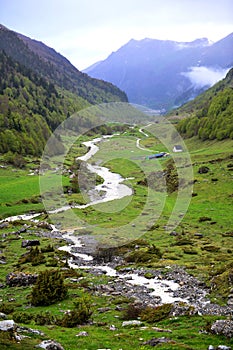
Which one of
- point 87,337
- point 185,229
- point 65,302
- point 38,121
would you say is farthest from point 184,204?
point 38,121

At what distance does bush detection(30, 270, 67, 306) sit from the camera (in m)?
30.1

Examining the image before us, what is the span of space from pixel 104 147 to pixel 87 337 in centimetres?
15757

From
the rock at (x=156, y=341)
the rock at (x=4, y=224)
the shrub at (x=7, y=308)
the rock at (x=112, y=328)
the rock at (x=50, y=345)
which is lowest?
the rock at (x=4, y=224)

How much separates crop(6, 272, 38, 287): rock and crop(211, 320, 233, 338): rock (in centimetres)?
1982

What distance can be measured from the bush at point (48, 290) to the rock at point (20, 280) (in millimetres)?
4691

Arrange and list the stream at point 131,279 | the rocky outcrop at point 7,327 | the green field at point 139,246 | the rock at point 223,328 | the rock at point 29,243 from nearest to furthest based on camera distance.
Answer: the rocky outcrop at point 7,327, the rock at point 223,328, the green field at point 139,246, the stream at point 131,279, the rock at point 29,243

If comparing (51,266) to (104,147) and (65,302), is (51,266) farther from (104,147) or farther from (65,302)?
(104,147)

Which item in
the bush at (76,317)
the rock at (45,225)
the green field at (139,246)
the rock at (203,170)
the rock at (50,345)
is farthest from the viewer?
the rock at (203,170)

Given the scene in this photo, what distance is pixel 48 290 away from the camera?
102ft

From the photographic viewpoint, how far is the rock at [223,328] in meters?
21.1

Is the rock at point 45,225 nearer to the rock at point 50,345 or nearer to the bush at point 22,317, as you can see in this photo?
the bush at point 22,317

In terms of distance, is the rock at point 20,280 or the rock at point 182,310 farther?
the rock at point 20,280

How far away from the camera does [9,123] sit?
6294 inches

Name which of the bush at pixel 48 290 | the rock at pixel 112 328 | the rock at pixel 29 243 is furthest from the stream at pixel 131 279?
the rock at pixel 112 328
